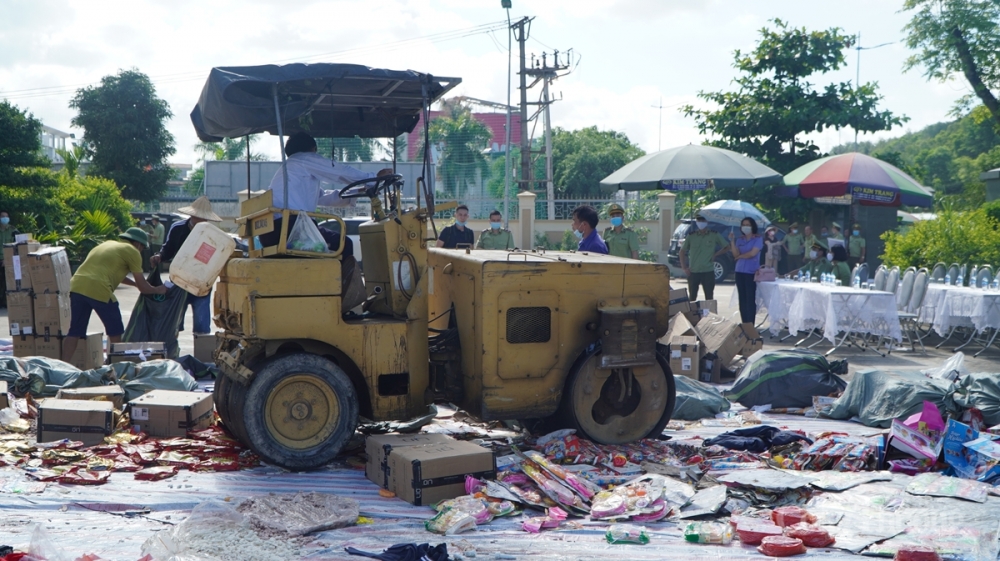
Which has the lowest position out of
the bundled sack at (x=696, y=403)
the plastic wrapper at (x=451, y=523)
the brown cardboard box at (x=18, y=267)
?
the plastic wrapper at (x=451, y=523)

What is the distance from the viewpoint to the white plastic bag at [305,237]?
222 inches

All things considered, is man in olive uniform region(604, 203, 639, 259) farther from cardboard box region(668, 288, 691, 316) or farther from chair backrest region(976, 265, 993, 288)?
chair backrest region(976, 265, 993, 288)

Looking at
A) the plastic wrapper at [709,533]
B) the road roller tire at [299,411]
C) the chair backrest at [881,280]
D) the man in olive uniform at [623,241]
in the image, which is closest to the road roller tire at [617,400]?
the road roller tire at [299,411]

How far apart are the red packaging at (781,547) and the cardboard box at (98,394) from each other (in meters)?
4.35

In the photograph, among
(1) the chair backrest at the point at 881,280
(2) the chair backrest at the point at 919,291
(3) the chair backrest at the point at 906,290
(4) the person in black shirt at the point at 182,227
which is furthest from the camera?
(1) the chair backrest at the point at 881,280

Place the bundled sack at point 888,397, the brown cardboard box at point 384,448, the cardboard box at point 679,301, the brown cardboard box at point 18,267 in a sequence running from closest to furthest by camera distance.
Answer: the brown cardboard box at point 384,448
the bundled sack at point 888,397
the brown cardboard box at point 18,267
the cardboard box at point 679,301

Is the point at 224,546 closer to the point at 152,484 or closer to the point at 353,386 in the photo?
the point at 152,484

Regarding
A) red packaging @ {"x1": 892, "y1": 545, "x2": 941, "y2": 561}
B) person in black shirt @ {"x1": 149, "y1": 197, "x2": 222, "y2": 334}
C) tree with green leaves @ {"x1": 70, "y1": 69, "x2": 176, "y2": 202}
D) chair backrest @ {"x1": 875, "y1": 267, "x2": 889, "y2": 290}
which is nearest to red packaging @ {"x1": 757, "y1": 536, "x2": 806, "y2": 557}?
red packaging @ {"x1": 892, "y1": 545, "x2": 941, "y2": 561}

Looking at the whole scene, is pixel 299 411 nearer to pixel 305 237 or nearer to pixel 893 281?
pixel 305 237

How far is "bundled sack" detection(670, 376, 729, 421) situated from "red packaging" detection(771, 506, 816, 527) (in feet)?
8.37

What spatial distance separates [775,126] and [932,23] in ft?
14.6

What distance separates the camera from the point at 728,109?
83.4 feet

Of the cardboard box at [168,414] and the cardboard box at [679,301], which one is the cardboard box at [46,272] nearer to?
the cardboard box at [168,414]

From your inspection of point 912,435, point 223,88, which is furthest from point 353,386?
point 912,435
